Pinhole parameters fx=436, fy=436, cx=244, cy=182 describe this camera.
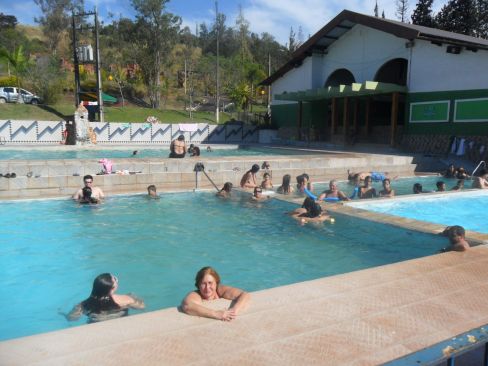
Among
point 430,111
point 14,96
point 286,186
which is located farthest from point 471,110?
point 14,96

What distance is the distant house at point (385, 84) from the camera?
19.0 meters

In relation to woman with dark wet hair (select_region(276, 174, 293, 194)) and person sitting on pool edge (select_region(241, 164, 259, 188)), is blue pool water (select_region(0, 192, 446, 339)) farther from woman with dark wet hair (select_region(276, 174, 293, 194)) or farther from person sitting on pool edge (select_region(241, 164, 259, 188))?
person sitting on pool edge (select_region(241, 164, 259, 188))

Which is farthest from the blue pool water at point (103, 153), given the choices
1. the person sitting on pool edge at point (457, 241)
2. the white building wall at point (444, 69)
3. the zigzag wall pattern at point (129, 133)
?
the person sitting on pool edge at point (457, 241)

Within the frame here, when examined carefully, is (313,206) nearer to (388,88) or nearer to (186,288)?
(186,288)

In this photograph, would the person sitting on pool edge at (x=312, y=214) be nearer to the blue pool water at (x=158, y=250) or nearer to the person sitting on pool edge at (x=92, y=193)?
the blue pool water at (x=158, y=250)

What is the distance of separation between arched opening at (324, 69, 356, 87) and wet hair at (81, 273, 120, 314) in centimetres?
2469

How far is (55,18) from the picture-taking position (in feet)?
175

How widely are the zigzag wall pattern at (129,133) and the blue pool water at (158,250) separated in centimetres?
1790

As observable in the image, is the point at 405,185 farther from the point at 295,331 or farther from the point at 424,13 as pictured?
the point at 424,13

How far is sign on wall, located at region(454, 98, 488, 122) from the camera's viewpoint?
60.0ft

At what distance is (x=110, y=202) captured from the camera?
1035 centimetres

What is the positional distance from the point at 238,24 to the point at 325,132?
60.6 metres

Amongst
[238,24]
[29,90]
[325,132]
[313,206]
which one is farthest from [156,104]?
[238,24]

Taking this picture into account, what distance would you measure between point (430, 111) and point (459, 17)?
21.5 meters
